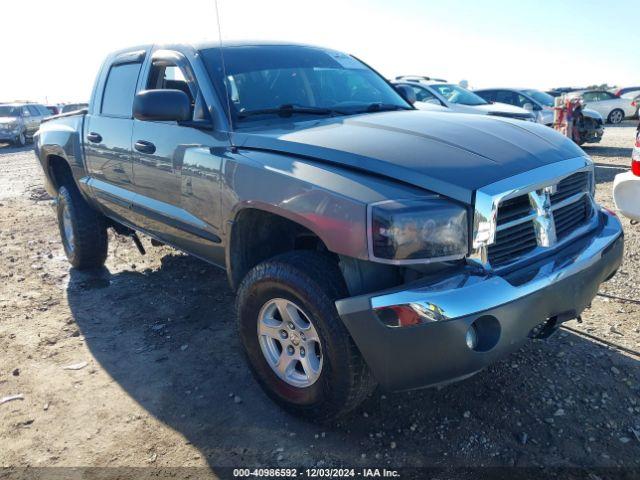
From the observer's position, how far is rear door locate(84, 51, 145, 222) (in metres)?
3.95

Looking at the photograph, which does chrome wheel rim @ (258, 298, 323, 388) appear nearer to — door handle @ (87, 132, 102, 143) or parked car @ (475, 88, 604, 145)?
door handle @ (87, 132, 102, 143)

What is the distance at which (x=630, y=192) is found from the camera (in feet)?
12.0

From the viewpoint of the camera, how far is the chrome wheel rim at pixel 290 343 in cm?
256

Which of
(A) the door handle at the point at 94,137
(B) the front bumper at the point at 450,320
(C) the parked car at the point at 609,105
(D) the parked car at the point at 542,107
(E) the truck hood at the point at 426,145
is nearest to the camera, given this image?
(B) the front bumper at the point at 450,320

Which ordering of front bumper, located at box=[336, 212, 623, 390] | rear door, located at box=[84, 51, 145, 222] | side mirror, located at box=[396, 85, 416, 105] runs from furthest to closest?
side mirror, located at box=[396, 85, 416, 105], rear door, located at box=[84, 51, 145, 222], front bumper, located at box=[336, 212, 623, 390]

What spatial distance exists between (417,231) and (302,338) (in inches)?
33.4

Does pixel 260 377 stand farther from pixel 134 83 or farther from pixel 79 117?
pixel 79 117

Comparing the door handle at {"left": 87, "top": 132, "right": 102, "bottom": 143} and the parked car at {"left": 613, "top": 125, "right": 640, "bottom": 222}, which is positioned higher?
the door handle at {"left": 87, "top": 132, "right": 102, "bottom": 143}

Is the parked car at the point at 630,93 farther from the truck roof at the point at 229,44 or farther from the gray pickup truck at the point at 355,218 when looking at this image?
the gray pickup truck at the point at 355,218

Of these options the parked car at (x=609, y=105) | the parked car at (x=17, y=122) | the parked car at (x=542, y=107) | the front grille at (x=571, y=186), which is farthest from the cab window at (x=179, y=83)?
the parked car at (x=609, y=105)

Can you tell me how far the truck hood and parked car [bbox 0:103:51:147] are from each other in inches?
827

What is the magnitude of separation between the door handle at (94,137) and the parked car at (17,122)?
Answer: 61.3ft

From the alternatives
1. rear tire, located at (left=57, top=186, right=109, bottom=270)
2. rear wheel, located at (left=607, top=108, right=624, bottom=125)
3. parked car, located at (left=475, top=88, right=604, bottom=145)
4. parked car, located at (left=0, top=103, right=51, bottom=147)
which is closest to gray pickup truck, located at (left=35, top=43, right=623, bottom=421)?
rear tire, located at (left=57, top=186, right=109, bottom=270)

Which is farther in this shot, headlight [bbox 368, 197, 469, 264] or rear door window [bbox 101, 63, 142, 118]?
rear door window [bbox 101, 63, 142, 118]
